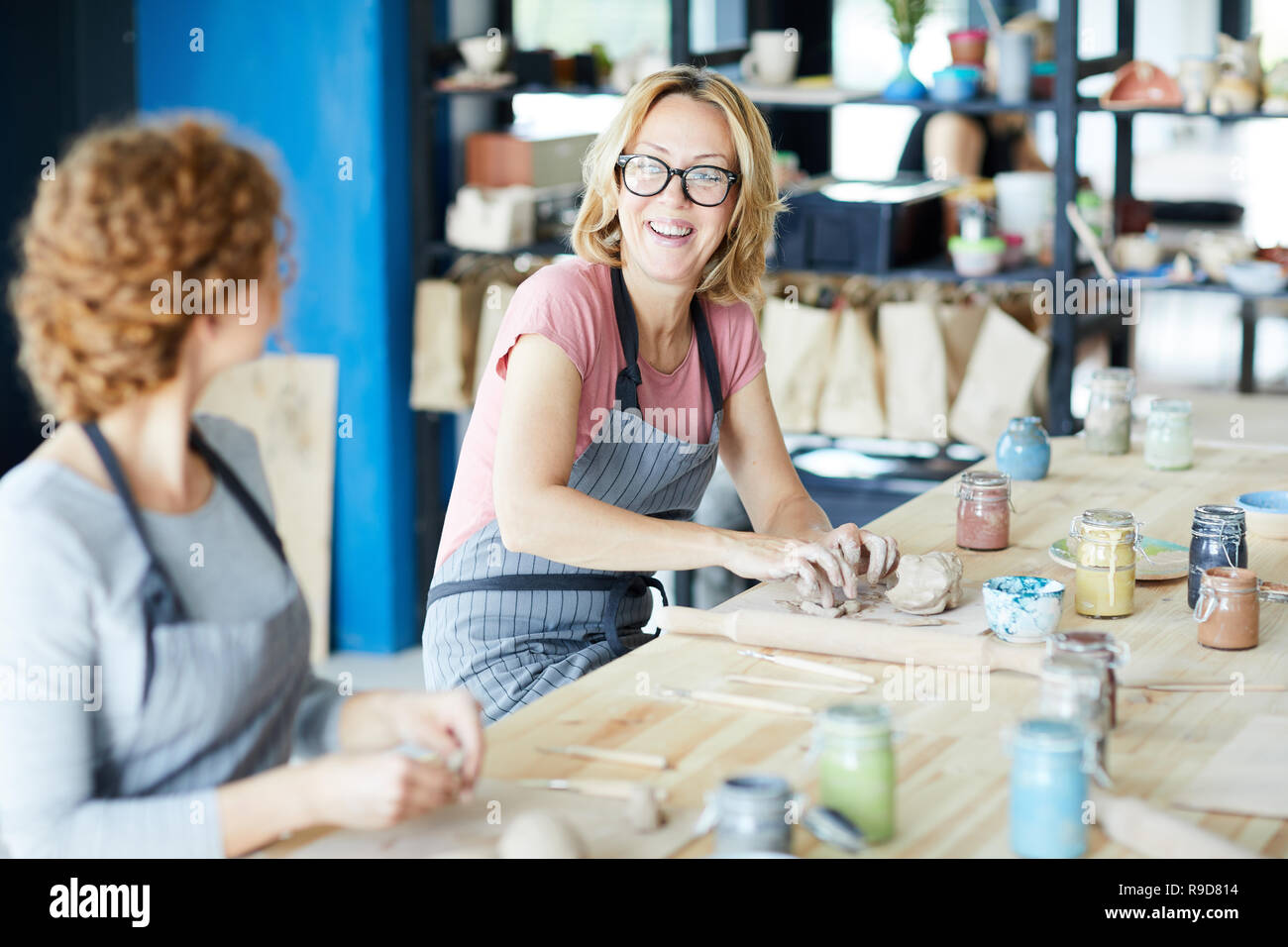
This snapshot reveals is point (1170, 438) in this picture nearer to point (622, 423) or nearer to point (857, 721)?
point (622, 423)

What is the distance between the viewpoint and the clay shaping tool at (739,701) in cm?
177

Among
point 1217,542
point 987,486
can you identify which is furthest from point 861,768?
point 987,486

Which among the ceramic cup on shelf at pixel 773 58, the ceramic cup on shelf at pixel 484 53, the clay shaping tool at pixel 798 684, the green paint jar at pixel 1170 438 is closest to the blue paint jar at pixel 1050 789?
the clay shaping tool at pixel 798 684

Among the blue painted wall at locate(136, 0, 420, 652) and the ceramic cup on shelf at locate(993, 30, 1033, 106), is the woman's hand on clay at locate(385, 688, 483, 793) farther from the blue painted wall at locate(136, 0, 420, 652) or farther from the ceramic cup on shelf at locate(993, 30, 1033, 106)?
the blue painted wall at locate(136, 0, 420, 652)

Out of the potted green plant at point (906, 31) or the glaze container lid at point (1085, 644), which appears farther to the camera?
the potted green plant at point (906, 31)

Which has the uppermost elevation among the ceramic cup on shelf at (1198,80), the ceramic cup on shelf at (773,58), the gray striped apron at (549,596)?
the ceramic cup on shelf at (773,58)

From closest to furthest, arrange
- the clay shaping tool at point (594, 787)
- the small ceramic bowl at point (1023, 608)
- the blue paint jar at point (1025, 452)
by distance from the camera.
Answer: the clay shaping tool at point (594, 787) → the small ceramic bowl at point (1023, 608) → the blue paint jar at point (1025, 452)

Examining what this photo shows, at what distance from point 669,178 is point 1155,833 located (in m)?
1.29

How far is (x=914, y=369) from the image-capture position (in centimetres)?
396

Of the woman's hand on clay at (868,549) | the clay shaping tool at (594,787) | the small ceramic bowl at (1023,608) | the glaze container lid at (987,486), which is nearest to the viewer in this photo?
the clay shaping tool at (594,787)

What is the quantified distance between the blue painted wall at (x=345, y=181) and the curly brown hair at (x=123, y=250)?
2.91m

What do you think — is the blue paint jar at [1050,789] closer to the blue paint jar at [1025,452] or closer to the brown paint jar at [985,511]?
the brown paint jar at [985,511]
